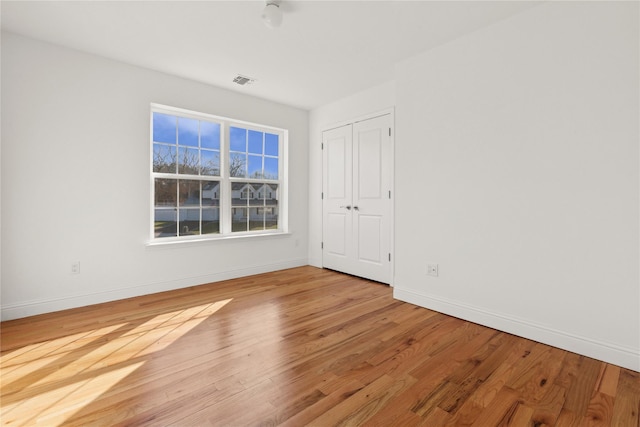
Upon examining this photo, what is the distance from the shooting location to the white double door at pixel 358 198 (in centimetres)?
398

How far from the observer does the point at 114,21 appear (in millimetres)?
2586

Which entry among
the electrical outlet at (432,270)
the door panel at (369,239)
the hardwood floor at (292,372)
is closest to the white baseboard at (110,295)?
the hardwood floor at (292,372)

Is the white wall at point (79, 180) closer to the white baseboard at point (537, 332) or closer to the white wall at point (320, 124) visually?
the white wall at point (320, 124)

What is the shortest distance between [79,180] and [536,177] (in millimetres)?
4197

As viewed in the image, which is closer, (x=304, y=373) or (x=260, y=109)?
(x=304, y=373)

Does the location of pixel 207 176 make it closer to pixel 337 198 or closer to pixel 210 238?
pixel 210 238

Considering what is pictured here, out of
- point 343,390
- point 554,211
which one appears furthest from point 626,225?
point 343,390

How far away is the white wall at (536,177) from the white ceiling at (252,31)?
40cm

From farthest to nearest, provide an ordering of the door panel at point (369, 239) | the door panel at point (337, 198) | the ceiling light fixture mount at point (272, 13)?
the door panel at point (337, 198), the door panel at point (369, 239), the ceiling light fixture mount at point (272, 13)

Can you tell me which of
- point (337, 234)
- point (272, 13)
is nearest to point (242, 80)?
point (272, 13)

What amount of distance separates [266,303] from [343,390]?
1.64m

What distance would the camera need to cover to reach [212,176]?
13.5ft

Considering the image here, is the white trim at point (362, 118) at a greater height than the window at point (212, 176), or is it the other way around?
the white trim at point (362, 118)

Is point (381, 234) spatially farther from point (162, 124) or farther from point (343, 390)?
point (162, 124)
